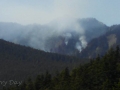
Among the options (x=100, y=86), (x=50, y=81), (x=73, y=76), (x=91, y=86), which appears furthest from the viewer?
(x=50, y=81)

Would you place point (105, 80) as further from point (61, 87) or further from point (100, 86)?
point (61, 87)

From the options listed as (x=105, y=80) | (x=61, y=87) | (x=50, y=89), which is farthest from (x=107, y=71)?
(x=50, y=89)

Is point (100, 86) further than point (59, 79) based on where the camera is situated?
No

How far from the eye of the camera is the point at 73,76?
62.9 meters

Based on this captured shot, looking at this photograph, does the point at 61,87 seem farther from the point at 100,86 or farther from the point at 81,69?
Answer: the point at 100,86

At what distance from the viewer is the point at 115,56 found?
58.6 m

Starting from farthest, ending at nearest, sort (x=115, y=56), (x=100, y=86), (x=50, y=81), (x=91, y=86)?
(x=50, y=81) → (x=115, y=56) → (x=91, y=86) → (x=100, y=86)

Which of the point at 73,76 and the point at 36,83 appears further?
the point at 36,83

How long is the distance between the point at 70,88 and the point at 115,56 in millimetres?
8751

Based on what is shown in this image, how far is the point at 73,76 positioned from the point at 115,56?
28.0ft

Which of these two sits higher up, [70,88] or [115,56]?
[115,56]

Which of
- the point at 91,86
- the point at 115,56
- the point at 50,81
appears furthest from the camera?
the point at 50,81

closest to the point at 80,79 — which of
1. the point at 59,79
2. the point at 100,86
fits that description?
the point at 100,86

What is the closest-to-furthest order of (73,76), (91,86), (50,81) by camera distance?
(91,86)
(73,76)
(50,81)
